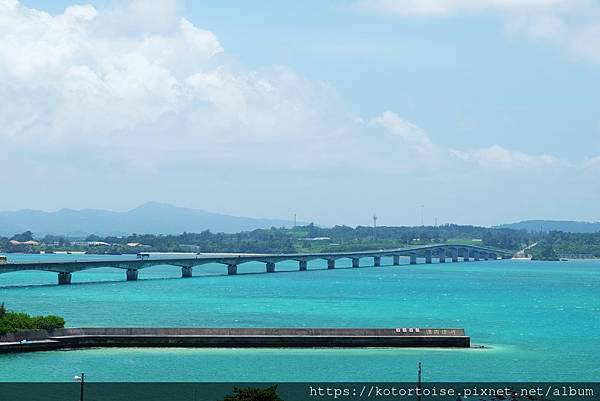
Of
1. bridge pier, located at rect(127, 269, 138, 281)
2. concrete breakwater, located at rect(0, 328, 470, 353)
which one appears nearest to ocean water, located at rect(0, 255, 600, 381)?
concrete breakwater, located at rect(0, 328, 470, 353)

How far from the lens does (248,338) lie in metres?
76.8

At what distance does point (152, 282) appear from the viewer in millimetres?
178125

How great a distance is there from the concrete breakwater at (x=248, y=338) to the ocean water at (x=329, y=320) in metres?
1.70

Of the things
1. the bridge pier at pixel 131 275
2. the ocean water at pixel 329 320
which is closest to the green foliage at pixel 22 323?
the ocean water at pixel 329 320

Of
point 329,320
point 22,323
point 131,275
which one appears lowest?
point 329,320

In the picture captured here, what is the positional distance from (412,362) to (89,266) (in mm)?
105031

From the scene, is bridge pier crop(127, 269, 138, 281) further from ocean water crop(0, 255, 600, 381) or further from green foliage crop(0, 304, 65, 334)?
green foliage crop(0, 304, 65, 334)

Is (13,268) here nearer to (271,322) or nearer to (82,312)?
(82,312)

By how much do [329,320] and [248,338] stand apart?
26.4 m

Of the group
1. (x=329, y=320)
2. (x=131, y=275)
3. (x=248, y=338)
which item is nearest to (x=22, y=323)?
(x=248, y=338)

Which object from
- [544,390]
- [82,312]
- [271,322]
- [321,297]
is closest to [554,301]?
[321,297]

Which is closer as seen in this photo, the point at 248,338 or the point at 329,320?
the point at 248,338

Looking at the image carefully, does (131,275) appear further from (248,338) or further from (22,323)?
(22,323)

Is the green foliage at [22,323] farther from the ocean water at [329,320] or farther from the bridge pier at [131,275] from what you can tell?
the bridge pier at [131,275]
